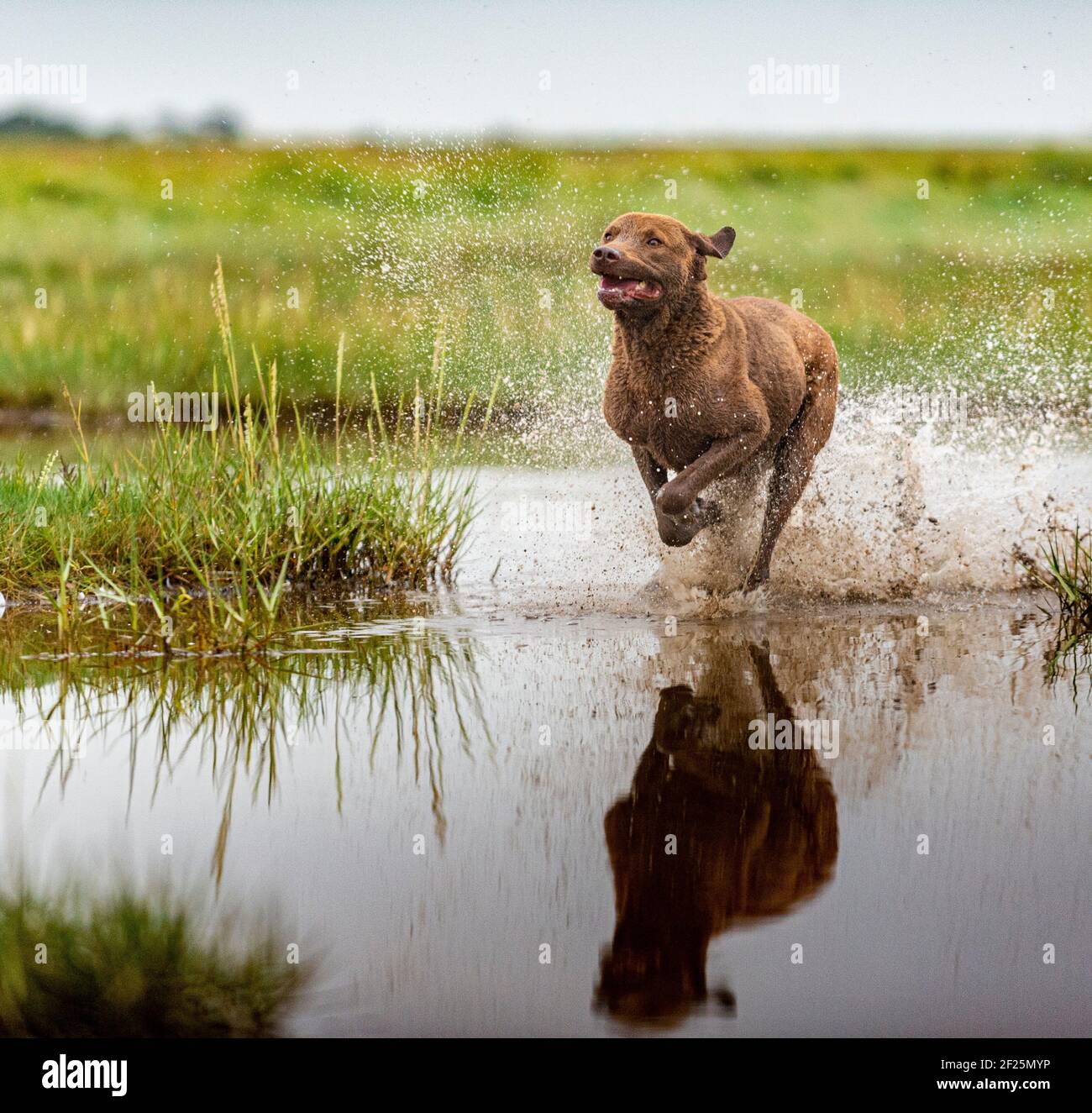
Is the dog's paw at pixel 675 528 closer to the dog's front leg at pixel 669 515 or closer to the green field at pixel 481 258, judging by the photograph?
the dog's front leg at pixel 669 515

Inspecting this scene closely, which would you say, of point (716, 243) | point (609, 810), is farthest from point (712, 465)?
point (609, 810)

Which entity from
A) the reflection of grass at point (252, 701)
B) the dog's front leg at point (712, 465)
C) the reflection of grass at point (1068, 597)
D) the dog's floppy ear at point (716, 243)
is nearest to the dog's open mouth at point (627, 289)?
the dog's floppy ear at point (716, 243)

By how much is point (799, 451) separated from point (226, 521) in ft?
10.5

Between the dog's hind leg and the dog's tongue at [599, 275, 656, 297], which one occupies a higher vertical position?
the dog's tongue at [599, 275, 656, 297]

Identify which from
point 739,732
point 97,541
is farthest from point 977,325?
point 739,732

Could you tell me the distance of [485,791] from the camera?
4.31 m

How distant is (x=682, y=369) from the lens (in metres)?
7.40

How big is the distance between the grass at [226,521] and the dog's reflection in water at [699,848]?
305cm

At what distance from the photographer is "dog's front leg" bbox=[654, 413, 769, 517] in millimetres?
7375

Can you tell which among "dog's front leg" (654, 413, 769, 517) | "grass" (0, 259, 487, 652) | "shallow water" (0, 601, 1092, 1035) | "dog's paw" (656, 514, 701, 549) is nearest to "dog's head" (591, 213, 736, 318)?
"dog's front leg" (654, 413, 769, 517)

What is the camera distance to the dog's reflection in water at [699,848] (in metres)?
3.12

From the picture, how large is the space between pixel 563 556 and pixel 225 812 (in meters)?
5.37

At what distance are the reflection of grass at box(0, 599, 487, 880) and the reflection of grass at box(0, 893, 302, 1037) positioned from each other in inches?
16.6

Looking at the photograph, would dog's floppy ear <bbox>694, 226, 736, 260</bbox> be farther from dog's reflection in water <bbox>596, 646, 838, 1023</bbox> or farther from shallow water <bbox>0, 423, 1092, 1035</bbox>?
dog's reflection in water <bbox>596, 646, 838, 1023</bbox>
